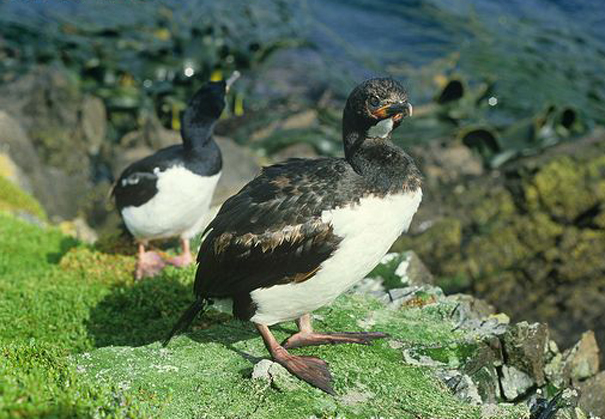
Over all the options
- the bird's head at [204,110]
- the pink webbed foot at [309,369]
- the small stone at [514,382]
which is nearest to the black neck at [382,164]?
the pink webbed foot at [309,369]

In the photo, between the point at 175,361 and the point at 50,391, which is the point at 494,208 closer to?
the point at 175,361

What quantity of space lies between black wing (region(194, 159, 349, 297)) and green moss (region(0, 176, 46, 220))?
7.92 metres

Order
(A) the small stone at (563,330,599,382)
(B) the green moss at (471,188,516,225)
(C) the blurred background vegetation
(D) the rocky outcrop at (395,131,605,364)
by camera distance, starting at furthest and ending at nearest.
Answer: (B) the green moss at (471,188,516,225) < (C) the blurred background vegetation < (D) the rocky outcrop at (395,131,605,364) < (A) the small stone at (563,330,599,382)

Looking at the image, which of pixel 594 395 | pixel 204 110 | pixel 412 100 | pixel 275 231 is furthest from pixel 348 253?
pixel 412 100

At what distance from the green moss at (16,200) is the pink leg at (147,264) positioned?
4.23 metres

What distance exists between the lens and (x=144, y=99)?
17281 millimetres

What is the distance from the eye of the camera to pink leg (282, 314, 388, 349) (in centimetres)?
640

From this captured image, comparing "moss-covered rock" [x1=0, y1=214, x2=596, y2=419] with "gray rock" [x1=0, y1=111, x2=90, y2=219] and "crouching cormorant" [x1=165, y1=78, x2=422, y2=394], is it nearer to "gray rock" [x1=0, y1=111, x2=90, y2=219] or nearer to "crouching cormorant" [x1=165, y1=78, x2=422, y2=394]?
"crouching cormorant" [x1=165, y1=78, x2=422, y2=394]

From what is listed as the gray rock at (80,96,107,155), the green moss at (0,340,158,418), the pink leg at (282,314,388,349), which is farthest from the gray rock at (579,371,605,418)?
the gray rock at (80,96,107,155)

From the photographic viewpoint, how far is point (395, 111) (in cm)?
551

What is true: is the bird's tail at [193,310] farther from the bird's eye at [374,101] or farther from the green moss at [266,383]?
the bird's eye at [374,101]

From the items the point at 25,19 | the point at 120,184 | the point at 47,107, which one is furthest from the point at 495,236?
the point at 25,19

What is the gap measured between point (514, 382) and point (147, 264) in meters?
4.74

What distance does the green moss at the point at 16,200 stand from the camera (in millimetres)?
13070
